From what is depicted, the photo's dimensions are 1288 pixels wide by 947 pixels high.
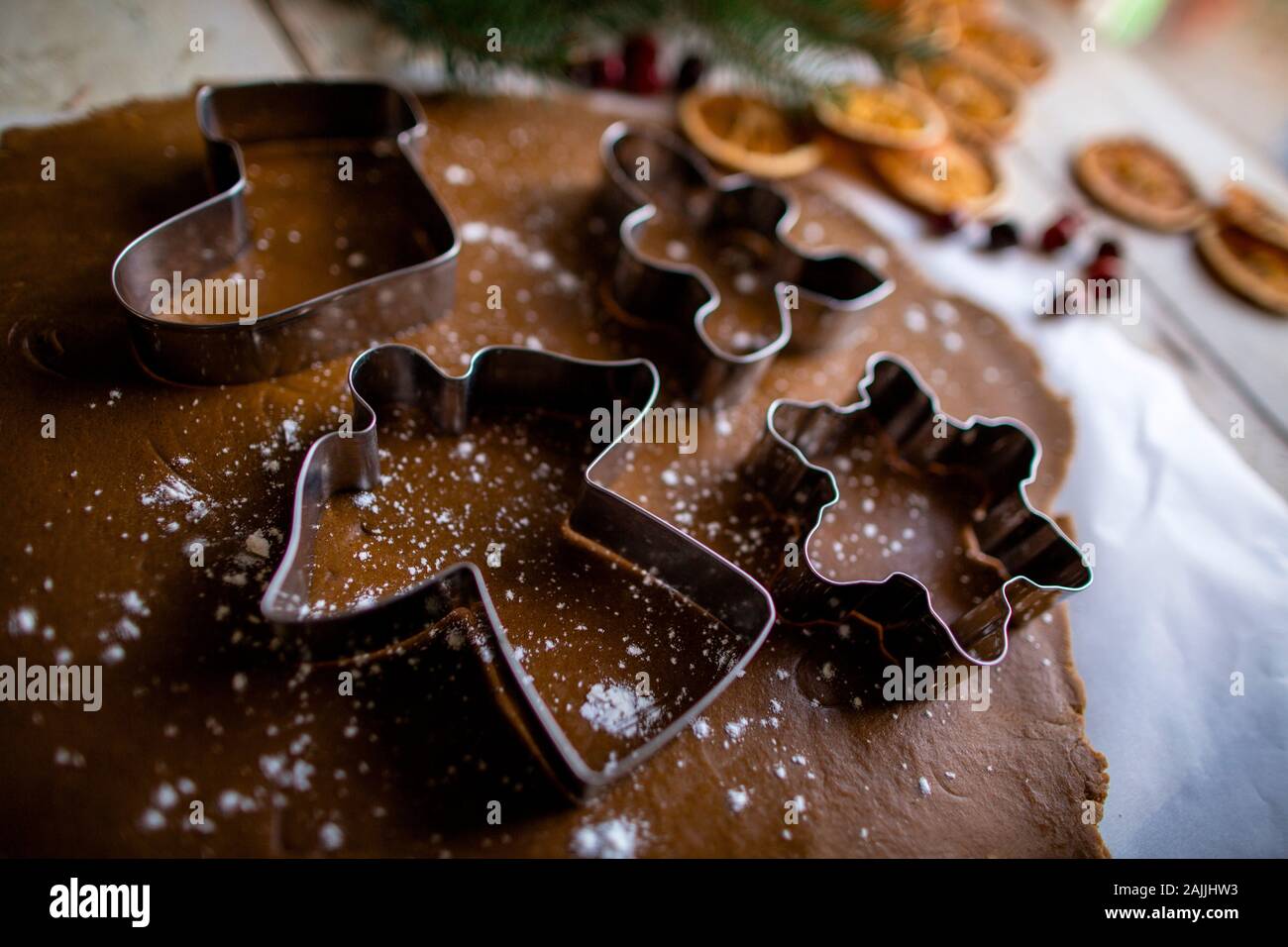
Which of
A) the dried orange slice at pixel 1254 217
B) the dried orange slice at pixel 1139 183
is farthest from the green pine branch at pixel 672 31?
the dried orange slice at pixel 1254 217

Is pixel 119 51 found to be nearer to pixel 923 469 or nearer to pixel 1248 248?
pixel 923 469

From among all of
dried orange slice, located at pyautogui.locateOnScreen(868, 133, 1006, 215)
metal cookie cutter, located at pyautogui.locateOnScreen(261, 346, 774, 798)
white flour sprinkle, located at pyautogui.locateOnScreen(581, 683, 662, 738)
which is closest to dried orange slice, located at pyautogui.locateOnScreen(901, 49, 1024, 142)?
dried orange slice, located at pyautogui.locateOnScreen(868, 133, 1006, 215)

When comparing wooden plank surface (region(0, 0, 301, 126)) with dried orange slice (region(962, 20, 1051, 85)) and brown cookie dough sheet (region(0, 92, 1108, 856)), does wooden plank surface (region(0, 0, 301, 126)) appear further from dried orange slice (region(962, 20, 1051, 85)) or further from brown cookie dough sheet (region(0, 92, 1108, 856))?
dried orange slice (region(962, 20, 1051, 85))

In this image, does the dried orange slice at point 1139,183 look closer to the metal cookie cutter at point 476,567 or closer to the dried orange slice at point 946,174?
the dried orange slice at point 946,174

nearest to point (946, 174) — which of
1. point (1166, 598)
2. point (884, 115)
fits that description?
point (884, 115)
